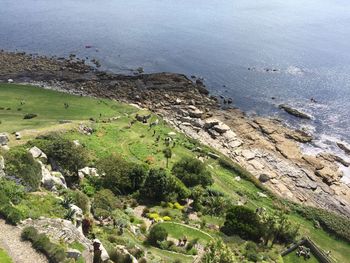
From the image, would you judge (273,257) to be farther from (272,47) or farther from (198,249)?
(272,47)

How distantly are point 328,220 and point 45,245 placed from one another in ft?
182

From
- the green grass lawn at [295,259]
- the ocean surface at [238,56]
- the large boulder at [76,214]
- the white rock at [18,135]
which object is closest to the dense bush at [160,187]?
the green grass lawn at [295,259]

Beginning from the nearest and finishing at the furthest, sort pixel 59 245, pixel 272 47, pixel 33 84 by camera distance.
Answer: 1. pixel 59 245
2. pixel 33 84
3. pixel 272 47

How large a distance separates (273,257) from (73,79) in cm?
9306

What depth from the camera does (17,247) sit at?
112 feet

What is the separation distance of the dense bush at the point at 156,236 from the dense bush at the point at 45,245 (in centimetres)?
1723

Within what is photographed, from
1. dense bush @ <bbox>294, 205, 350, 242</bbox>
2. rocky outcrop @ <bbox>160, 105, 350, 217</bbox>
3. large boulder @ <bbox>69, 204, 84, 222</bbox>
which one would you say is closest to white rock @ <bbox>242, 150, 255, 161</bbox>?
rocky outcrop @ <bbox>160, 105, 350, 217</bbox>

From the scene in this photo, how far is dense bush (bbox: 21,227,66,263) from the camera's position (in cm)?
3372

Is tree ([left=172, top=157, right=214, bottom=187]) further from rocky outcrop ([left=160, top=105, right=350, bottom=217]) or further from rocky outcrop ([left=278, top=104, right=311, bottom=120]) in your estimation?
rocky outcrop ([left=278, top=104, right=311, bottom=120])

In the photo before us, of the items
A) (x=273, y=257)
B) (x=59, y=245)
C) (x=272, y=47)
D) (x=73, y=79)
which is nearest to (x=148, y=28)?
(x=272, y=47)

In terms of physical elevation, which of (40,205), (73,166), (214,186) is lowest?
(214,186)

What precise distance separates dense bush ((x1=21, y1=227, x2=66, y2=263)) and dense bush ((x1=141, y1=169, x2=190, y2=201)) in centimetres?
3029

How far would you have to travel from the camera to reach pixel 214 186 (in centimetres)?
7575

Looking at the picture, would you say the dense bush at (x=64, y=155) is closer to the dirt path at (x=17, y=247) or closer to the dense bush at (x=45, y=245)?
the dirt path at (x=17, y=247)
